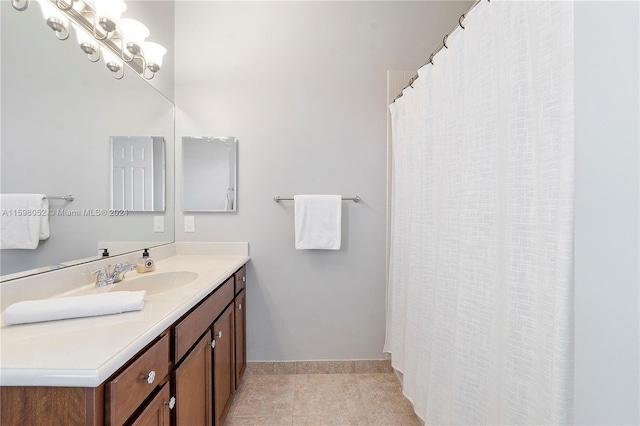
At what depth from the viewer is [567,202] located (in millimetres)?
566

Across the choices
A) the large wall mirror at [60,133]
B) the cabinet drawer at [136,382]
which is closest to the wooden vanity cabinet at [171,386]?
the cabinet drawer at [136,382]

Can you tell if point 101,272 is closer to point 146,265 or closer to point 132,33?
point 146,265

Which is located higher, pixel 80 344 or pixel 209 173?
pixel 209 173

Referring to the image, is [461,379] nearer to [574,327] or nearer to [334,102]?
[574,327]

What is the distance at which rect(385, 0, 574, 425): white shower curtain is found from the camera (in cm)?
60

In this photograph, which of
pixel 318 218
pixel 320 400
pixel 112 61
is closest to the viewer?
pixel 112 61

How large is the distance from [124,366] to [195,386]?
485 millimetres

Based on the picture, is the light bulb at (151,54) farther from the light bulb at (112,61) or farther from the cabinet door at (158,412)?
the cabinet door at (158,412)

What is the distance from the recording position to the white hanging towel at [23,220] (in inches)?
33.1

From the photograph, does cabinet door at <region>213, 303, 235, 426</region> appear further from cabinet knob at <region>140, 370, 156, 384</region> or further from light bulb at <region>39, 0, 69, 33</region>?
light bulb at <region>39, 0, 69, 33</region>

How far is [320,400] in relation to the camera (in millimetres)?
1563

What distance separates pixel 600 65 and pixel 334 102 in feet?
4.86

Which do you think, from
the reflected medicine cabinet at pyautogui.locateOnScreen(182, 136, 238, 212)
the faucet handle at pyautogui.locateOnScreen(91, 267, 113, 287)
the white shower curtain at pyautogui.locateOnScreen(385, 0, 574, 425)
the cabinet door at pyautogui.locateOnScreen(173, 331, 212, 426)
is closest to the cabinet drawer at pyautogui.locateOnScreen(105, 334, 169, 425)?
the cabinet door at pyautogui.locateOnScreen(173, 331, 212, 426)

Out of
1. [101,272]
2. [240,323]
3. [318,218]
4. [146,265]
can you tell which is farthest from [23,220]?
[318,218]
